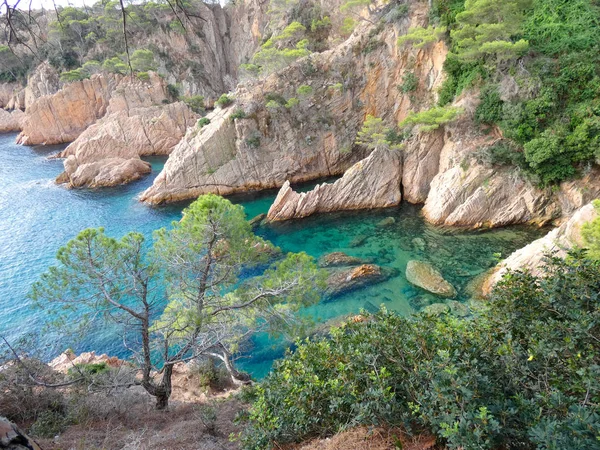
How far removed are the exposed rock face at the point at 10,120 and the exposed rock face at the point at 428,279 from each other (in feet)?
207

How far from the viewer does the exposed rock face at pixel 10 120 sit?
52.4 meters

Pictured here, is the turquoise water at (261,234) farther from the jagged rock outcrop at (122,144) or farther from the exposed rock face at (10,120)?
the exposed rock face at (10,120)

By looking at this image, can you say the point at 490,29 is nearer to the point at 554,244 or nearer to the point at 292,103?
the point at 554,244

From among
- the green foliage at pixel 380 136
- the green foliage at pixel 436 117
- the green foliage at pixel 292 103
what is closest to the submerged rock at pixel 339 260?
the green foliage at pixel 380 136

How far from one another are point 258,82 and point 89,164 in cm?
1694

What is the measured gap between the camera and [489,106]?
18.9 metres

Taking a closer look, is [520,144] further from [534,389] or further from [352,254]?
[534,389]

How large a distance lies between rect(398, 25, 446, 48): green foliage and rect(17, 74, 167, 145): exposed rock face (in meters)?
32.2

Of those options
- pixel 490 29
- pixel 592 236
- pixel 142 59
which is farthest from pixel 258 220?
pixel 142 59

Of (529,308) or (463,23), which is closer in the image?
(529,308)

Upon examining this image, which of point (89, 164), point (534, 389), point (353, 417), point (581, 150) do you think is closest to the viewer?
point (534, 389)

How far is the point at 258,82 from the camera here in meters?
27.6

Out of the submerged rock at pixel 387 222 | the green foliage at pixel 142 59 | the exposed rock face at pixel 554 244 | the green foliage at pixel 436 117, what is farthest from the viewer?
the green foliage at pixel 142 59

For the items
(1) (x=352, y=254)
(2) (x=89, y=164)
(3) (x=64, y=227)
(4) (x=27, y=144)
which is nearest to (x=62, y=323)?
(1) (x=352, y=254)
